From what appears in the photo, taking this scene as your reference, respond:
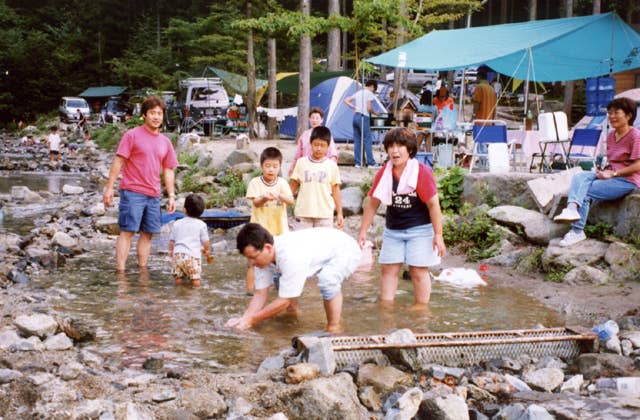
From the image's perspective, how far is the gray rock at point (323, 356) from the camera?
4.44m

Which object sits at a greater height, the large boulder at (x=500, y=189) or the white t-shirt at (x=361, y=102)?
the white t-shirt at (x=361, y=102)

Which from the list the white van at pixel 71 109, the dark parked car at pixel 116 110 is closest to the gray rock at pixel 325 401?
the dark parked car at pixel 116 110

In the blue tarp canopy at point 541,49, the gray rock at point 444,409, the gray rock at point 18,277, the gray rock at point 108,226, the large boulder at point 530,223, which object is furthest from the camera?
the blue tarp canopy at point 541,49

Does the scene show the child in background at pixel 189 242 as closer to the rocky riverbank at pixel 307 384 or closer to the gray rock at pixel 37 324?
the rocky riverbank at pixel 307 384

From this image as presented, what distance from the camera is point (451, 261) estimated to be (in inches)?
354

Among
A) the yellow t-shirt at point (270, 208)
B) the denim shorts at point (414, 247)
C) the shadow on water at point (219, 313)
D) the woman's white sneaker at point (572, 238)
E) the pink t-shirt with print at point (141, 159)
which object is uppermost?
the pink t-shirt with print at point (141, 159)

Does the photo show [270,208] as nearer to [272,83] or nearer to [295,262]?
[295,262]

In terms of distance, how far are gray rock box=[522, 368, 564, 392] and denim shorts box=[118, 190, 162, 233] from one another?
4469 mm

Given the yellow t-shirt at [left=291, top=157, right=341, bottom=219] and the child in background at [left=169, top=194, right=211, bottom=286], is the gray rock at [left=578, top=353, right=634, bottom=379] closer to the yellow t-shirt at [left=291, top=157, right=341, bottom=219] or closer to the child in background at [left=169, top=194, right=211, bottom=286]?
the yellow t-shirt at [left=291, top=157, right=341, bottom=219]

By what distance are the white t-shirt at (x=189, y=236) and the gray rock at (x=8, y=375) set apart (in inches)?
122

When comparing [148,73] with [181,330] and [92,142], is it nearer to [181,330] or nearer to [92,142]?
[92,142]

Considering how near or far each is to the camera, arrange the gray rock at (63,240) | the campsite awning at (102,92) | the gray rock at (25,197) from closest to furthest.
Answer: the gray rock at (63,240)
the gray rock at (25,197)
the campsite awning at (102,92)

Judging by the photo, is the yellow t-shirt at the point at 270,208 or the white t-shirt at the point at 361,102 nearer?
the yellow t-shirt at the point at 270,208

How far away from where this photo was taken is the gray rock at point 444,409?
12.7 feet
